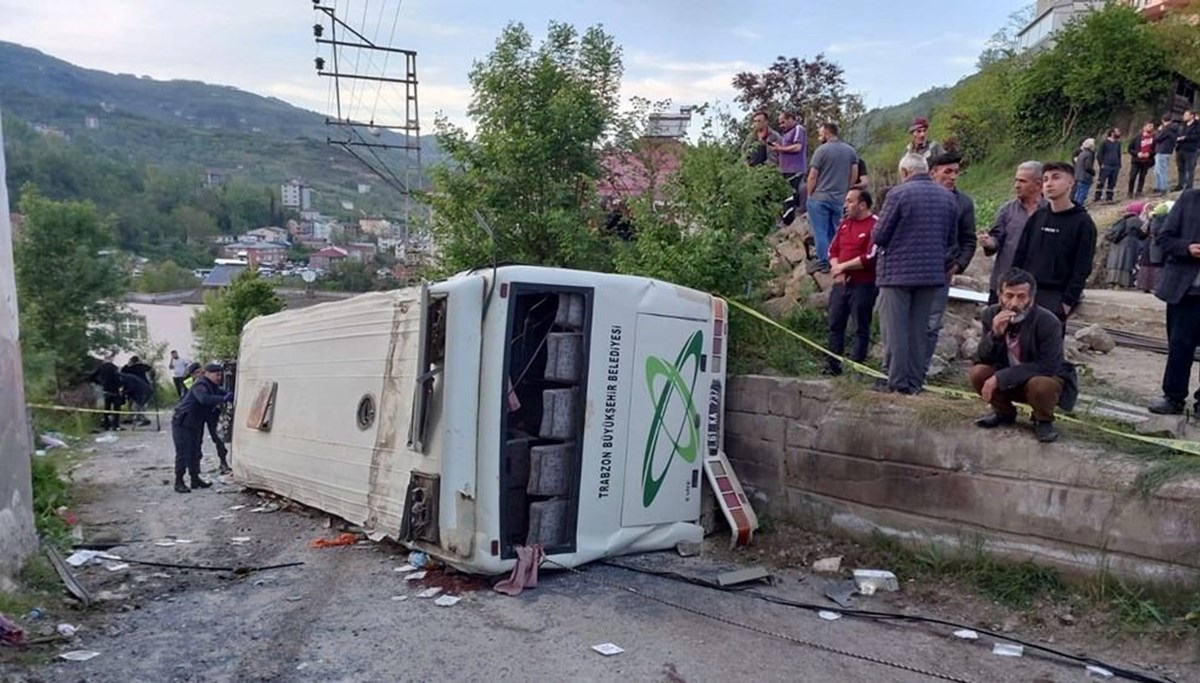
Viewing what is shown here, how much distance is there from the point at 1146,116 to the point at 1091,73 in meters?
1.74

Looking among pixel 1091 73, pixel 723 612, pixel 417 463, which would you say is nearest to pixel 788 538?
pixel 723 612

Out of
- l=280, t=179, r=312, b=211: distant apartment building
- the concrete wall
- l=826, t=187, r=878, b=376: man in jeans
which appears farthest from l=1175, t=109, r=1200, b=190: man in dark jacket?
l=280, t=179, r=312, b=211: distant apartment building

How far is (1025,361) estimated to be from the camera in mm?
5207

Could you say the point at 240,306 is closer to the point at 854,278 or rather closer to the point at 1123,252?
the point at 1123,252

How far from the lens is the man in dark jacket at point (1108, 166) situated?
17156 millimetres

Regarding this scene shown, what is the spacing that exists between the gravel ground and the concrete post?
0.57 m

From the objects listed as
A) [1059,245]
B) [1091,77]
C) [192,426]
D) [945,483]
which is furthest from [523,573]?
[1091,77]

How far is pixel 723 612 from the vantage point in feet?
16.9

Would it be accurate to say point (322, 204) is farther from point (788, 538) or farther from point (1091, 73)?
point (788, 538)

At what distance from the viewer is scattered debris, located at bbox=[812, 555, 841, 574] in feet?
19.1

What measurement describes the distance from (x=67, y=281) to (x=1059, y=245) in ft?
134

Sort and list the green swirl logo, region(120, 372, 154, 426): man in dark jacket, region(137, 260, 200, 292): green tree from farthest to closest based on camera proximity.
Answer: region(137, 260, 200, 292): green tree, region(120, 372, 154, 426): man in dark jacket, the green swirl logo

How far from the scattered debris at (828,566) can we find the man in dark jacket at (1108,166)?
14.6 meters

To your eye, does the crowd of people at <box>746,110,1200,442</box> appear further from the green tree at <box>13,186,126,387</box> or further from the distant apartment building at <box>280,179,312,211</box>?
the distant apartment building at <box>280,179,312,211</box>
